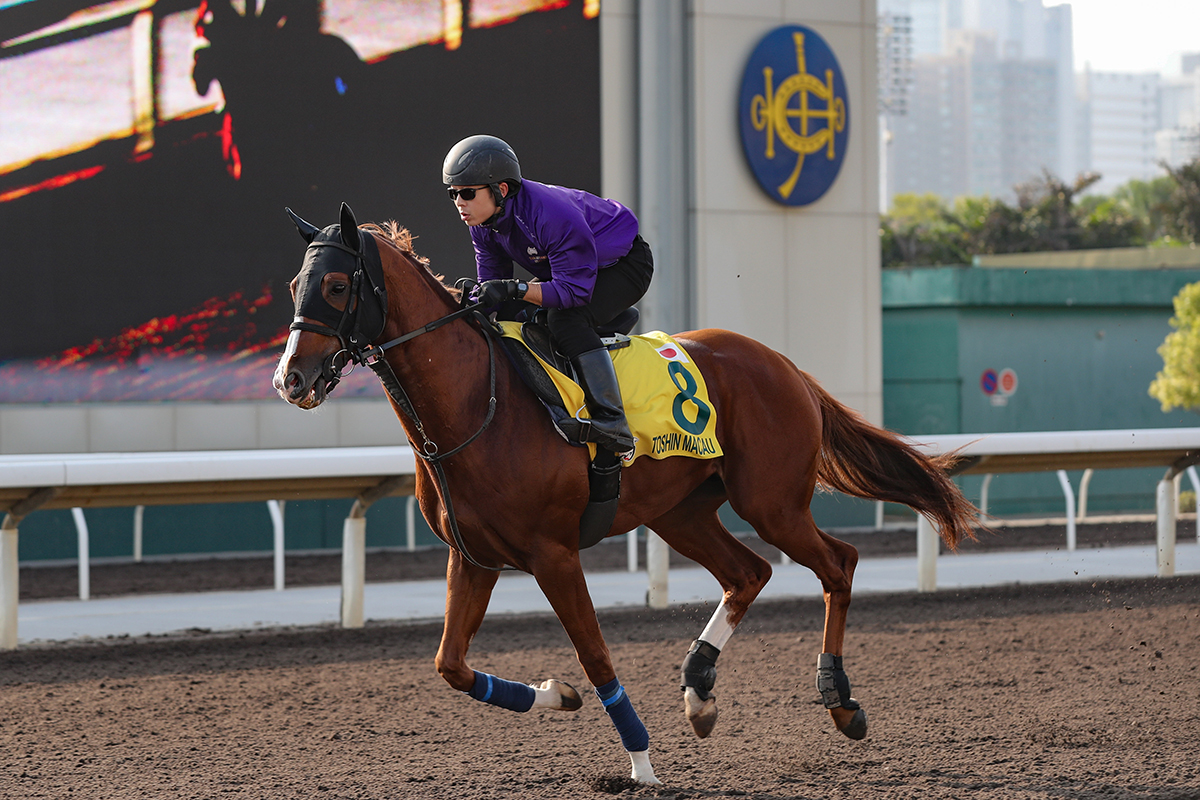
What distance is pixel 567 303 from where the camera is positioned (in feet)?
13.5

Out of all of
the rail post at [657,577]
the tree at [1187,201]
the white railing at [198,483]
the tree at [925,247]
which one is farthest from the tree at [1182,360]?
the tree at [1187,201]

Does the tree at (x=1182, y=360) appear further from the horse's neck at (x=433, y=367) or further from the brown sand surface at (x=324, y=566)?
the horse's neck at (x=433, y=367)

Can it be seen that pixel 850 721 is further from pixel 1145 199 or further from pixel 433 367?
pixel 1145 199

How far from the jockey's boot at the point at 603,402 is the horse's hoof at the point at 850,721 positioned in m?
1.26

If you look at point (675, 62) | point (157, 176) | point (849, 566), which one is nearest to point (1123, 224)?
point (675, 62)

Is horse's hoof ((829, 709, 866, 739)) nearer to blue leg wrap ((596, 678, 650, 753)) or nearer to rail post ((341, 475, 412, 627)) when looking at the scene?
blue leg wrap ((596, 678, 650, 753))

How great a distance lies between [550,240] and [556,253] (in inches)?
1.8

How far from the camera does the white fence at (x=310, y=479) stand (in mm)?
6859

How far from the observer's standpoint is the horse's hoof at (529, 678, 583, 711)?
4285mm

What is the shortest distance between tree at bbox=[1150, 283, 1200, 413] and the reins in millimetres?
17206

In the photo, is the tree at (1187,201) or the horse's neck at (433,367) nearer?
the horse's neck at (433,367)

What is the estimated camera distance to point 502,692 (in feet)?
13.8

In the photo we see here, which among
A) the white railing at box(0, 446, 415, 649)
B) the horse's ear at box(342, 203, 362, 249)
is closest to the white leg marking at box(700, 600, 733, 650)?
the horse's ear at box(342, 203, 362, 249)

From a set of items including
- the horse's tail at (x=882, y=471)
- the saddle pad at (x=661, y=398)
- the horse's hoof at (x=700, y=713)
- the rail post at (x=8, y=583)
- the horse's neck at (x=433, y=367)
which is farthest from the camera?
the rail post at (x=8, y=583)
